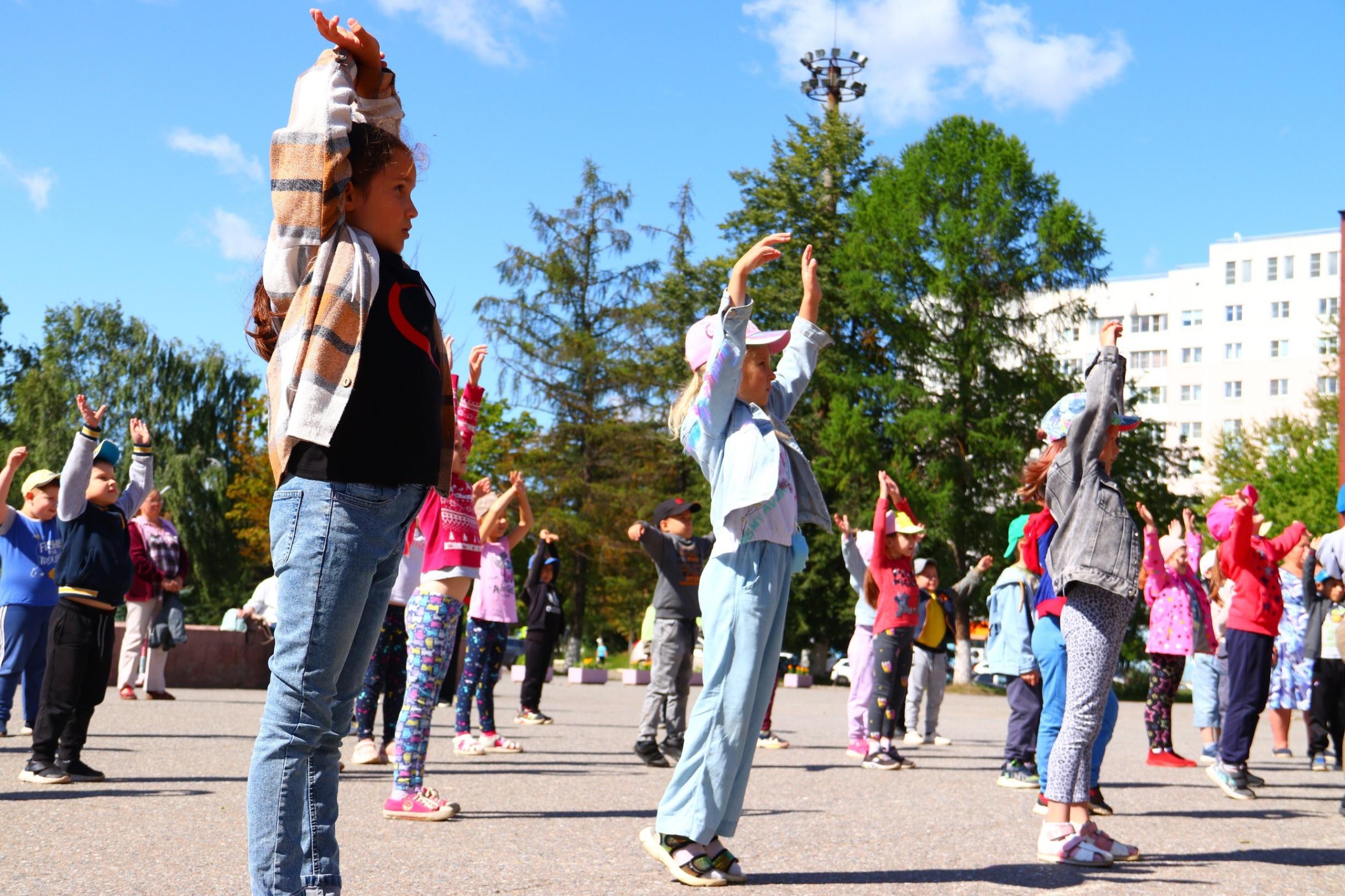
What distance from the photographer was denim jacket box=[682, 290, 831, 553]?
512cm

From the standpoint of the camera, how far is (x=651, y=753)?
33.7 ft

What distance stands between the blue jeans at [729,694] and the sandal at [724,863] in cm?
5

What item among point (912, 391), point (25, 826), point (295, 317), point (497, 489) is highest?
point (912, 391)

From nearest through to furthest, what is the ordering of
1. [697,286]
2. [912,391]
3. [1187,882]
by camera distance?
[1187,882]
[912,391]
[697,286]

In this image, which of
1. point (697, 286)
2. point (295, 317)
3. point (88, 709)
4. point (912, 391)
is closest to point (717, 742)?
point (295, 317)

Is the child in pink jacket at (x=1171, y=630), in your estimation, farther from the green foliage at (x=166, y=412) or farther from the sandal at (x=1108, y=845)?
the green foliage at (x=166, y=412)

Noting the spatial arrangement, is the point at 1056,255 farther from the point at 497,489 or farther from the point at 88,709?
the point at 88,709

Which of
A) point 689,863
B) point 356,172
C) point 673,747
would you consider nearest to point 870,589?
point 673,747

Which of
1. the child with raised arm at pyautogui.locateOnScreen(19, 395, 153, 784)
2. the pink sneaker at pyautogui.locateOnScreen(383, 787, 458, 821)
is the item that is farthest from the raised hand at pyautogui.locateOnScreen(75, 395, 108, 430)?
the pink sneaker at pyautogui.locateOnScreen(383, 787, 458, 821)

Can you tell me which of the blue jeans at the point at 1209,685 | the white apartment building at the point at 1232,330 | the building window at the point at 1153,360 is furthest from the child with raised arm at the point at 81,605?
the building window at the point at 1153,360

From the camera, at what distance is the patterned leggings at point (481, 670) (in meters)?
11.0

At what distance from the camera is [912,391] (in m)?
39.1

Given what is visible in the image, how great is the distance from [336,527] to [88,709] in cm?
518

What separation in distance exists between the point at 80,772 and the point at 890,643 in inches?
239
